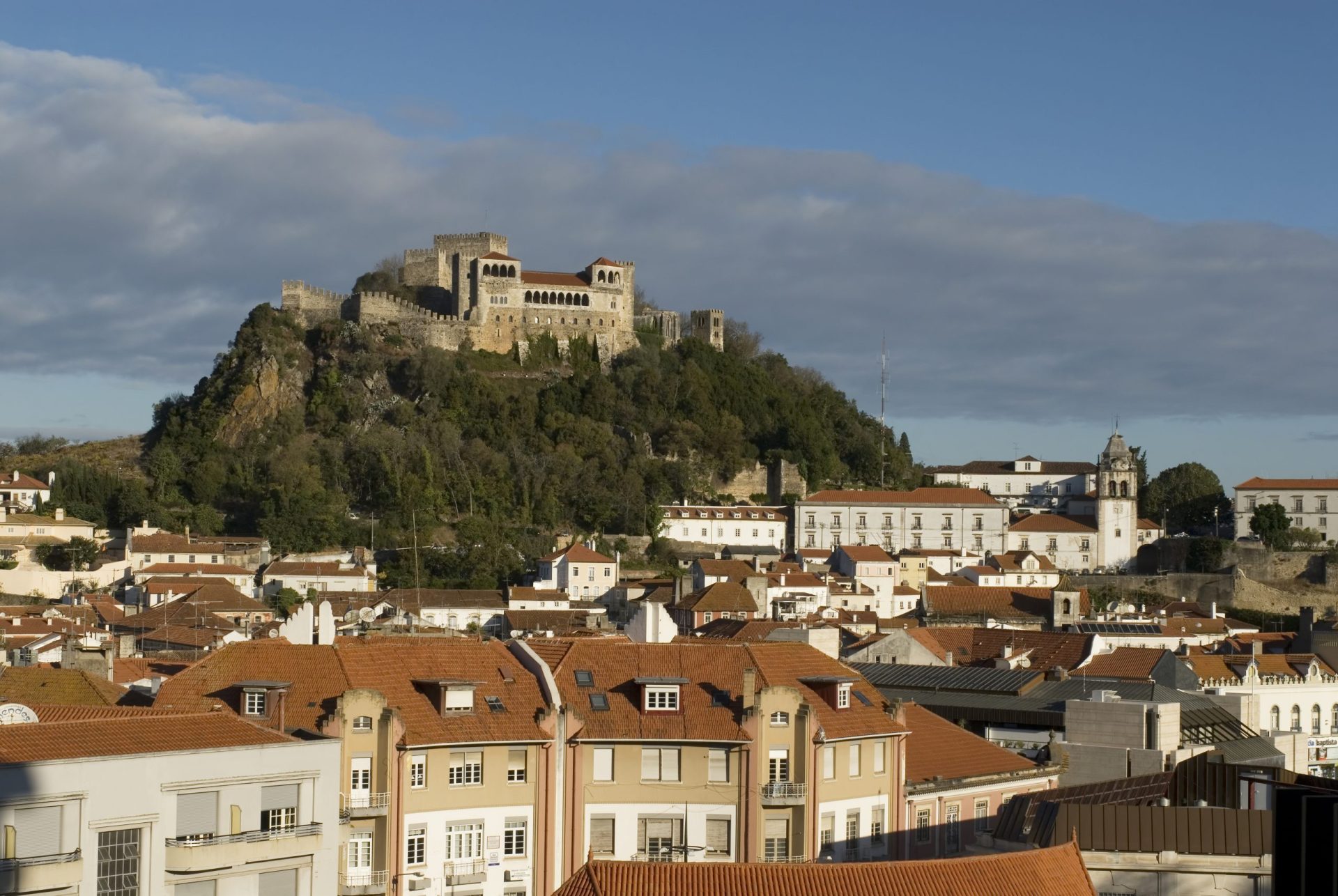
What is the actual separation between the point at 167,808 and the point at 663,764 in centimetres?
1073

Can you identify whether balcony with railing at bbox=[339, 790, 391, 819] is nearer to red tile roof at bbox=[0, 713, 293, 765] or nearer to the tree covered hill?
red tile roof at bbox=[0, 713, 293, 765]

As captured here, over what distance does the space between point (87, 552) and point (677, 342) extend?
1806 inches

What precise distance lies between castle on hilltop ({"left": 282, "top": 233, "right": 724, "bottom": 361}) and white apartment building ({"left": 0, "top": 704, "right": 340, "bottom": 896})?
104 meters

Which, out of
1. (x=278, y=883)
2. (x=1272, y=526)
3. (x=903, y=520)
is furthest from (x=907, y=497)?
(x=278, y=883)

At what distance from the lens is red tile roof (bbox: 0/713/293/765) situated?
18484 millimetres

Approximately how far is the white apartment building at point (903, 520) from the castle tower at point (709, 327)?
1943 cm

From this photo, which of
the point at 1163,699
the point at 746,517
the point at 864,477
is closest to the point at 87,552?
A: the point at 746,517

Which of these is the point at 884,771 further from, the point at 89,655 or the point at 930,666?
the point at 89,655

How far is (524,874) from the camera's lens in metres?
27.5

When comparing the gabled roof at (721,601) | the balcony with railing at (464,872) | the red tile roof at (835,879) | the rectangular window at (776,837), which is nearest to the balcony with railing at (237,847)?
the red tile roof at (835,879)

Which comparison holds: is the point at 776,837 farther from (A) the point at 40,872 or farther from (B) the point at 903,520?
(B) the point at 903,520

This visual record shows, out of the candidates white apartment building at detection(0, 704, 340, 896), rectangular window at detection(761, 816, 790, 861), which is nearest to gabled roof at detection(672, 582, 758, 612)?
rectangular window at detection(761, 816, 790, 861)

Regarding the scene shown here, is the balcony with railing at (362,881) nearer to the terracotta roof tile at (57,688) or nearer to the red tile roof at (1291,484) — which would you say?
the terracotta roof tile at (57,688)

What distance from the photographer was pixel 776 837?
28734mm
